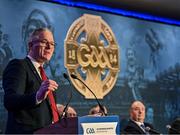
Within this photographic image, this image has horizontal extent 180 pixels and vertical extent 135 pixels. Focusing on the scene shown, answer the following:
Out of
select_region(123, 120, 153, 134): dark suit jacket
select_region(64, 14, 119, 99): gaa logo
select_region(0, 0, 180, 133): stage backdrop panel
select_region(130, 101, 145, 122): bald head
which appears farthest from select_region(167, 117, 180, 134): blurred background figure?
select_region(64, 14, 119, 99): gaa logo

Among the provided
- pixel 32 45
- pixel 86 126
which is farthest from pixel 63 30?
pixel 86 126

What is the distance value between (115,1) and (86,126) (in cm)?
441

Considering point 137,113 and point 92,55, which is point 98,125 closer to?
point 137,113

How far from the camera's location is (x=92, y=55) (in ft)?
19.1

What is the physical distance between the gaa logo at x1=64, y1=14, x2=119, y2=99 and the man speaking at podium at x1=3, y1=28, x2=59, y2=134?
315cm

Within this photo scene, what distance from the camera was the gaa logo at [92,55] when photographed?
220 inches

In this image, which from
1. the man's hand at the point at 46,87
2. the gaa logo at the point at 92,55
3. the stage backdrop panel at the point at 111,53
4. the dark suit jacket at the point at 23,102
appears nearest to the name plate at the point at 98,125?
the man's hand at the point at 46,87

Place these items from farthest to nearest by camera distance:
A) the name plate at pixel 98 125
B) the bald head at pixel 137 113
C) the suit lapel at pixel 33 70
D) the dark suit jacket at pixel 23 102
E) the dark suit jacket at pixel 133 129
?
the bald head at pixel 137 113, the dark suit jacket at pixel 133 129, the suit lapel at pixel 33 70, the dark suit jacket at pixel 23 102, the name plate at pixel 98 125

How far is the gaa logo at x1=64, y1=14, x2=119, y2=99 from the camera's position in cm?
559

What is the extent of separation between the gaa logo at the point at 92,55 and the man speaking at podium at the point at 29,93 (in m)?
3.15

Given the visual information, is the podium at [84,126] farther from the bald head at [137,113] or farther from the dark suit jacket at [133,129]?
the bald head at [137,113]

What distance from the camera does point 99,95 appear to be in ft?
19.1

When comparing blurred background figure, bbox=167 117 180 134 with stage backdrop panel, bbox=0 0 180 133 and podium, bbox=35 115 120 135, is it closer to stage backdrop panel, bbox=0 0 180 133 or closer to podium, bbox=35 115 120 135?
stage backdrop panel, bbox=0 0 180 133

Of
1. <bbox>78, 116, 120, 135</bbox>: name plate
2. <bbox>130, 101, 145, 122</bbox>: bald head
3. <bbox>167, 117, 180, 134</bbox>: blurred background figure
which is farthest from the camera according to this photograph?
<bbox>130, 101, 145, 122</bbox>: bald head
